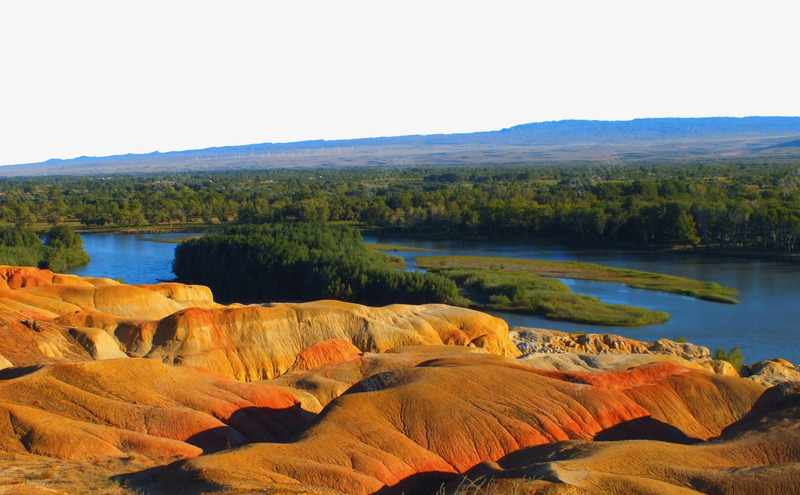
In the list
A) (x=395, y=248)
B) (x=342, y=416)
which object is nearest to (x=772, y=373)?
(x=342, y=416)

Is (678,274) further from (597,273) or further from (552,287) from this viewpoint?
(552,287)

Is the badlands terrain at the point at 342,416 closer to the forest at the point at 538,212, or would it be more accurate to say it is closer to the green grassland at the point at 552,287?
the green grassland at the point at 552,287

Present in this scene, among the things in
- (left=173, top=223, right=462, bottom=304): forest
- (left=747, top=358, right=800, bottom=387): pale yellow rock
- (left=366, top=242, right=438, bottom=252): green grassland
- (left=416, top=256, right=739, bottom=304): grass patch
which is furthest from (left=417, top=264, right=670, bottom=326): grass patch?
(left=366, top=242, right=438, bottom=252): green grassland

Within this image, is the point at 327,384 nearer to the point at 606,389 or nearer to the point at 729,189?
the point at 606,389

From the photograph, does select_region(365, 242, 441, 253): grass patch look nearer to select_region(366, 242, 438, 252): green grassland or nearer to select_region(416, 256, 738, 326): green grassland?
select_region(366, 242, 438, 252): green grassland

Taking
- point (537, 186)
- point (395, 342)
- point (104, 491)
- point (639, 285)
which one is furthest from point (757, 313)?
point (537, 186)
